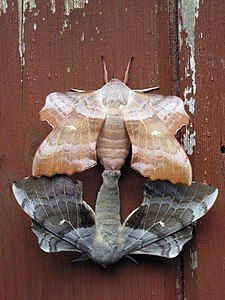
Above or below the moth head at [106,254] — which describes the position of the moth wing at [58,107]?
above

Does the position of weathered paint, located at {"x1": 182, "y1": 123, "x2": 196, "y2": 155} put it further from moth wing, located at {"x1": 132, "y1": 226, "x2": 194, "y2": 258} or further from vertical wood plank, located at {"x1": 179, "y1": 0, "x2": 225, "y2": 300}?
moth wing, located at {"x1": 132, "y1": 226, "x2": 194, "y2": 258}

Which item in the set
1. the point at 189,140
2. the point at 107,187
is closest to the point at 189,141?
the point at 189,140

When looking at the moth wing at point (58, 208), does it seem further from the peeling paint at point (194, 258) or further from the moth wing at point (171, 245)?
the peeling paint at point (194, 258)

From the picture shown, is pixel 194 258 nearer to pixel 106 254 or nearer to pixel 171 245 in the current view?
pixel 171 245

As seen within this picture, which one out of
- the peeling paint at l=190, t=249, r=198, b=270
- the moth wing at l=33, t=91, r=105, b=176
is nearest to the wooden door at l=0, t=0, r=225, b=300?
the peeling paint at l=190, t=249, r=198, b=270

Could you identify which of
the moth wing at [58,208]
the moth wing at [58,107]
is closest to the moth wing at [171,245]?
the moth wing at [58,208]

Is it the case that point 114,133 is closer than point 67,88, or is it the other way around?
point 114,133

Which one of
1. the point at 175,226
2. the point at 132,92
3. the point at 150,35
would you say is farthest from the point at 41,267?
the point at 150,35

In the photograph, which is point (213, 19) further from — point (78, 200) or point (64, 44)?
point (78, 200)
